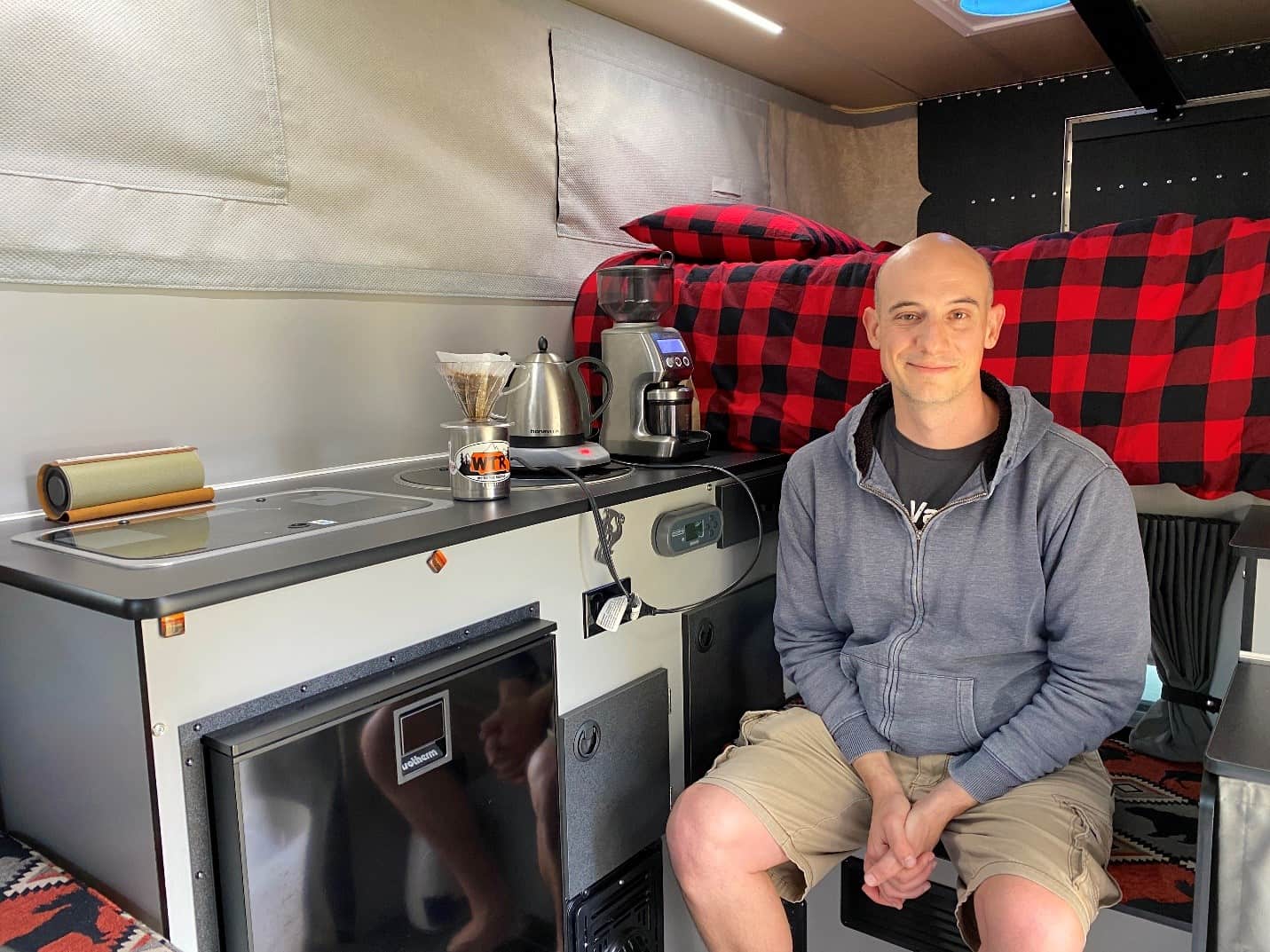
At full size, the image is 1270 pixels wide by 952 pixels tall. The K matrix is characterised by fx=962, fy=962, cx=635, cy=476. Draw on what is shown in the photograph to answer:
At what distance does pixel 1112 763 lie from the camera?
168 centimetres

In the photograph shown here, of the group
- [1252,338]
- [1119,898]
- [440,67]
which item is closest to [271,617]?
[1119,898]

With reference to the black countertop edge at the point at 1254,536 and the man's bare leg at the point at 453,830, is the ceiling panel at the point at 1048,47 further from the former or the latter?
the man's bare leg at the point at 453,830

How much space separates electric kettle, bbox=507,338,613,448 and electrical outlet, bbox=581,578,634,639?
29cm

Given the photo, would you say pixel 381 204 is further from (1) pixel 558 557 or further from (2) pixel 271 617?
(2) pixel 271 617

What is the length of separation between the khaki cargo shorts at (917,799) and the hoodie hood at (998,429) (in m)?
0.41

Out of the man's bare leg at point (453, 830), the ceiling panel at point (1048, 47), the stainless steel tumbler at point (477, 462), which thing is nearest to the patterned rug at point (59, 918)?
the man's bare leg at point (453, 830)

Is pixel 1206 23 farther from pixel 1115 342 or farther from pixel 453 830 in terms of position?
pixel 453 830

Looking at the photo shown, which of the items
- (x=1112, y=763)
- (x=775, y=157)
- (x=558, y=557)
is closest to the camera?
(x=558, y=557)

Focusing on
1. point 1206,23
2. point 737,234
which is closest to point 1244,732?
point 737,234

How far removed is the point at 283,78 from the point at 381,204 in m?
0.27

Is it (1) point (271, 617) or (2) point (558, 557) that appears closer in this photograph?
(1) point (271, 617)

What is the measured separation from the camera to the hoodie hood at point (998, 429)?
1353 millimetres

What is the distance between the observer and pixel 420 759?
1.15 m

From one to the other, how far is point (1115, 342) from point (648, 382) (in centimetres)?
79
